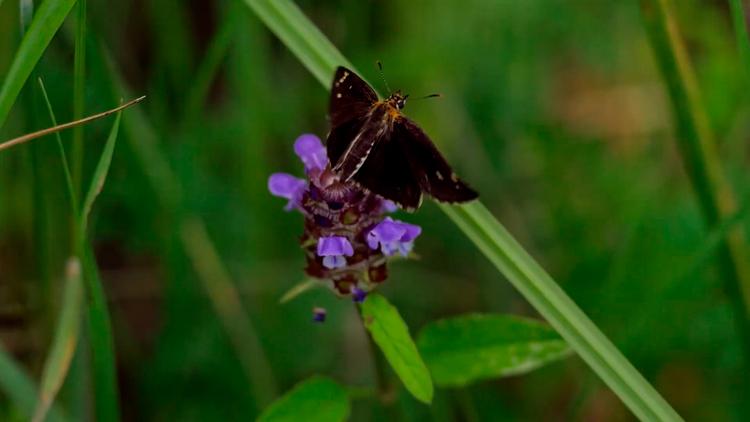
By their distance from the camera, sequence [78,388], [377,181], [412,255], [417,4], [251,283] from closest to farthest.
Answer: [377,181] → [412,255] → [78,388] → [251,283] → [417,4]

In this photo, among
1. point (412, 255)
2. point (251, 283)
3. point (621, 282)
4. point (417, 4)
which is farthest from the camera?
point (417, 4)

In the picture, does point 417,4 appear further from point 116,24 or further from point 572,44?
point 116,24

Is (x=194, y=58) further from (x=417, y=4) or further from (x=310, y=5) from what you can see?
(x=417, y=4)

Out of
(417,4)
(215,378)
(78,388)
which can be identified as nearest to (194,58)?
(417,4)

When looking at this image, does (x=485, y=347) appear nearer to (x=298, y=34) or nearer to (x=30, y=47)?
(x=298, y=34)

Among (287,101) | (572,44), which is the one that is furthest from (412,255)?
(572,44)

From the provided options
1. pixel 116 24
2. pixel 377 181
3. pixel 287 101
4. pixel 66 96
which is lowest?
pixel 377 181

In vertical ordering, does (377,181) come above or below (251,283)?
above

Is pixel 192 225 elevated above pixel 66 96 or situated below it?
below

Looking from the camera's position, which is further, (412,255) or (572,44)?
(572,44)
